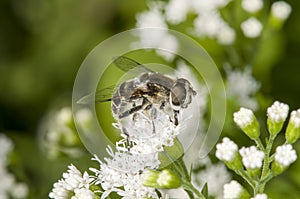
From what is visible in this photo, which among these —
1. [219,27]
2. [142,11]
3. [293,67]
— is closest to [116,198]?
[219,27]

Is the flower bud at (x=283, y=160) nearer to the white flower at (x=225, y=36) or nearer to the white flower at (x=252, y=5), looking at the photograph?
the white flower at (x=225, y=36)

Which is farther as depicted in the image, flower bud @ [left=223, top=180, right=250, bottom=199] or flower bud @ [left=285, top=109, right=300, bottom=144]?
flower bud @ [left=285, top=109, right=300, bottom=144]

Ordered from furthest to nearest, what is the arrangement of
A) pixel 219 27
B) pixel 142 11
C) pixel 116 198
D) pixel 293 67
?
pixel 142 11 < pixel 293 67 < pixel 219 27 < pixel 116 198

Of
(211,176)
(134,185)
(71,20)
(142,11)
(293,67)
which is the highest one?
(71,20)

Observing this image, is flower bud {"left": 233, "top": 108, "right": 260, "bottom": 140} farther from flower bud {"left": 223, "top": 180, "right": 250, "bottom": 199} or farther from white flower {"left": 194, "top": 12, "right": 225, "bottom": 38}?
white flower {"left": 194, "top": 12, "right": 225, "bottom": 38}

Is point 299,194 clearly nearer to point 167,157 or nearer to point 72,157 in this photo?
point 167,157

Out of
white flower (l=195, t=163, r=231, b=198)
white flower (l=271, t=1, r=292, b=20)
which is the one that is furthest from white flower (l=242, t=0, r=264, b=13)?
white flower (l=195, t=163, r=231, b=198)

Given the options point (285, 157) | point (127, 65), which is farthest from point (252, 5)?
point (285, 157)
